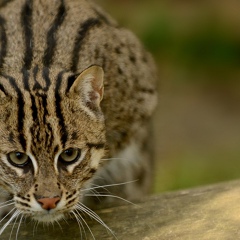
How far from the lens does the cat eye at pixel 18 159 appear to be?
16.2ft

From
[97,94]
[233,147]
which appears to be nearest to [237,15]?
[233,147]

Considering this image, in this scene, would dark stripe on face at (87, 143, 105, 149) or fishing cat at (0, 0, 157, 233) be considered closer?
fishing cat at (0, 0, 157, 233)

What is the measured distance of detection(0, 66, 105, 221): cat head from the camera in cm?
488

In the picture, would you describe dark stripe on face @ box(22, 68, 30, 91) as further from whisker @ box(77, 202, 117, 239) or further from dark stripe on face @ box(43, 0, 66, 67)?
whisker @ box(77, 202, 117, 239)

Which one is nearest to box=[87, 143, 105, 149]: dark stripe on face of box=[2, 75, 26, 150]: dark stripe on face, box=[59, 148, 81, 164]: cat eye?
box=[59, 148, 81, 164]: cat eye

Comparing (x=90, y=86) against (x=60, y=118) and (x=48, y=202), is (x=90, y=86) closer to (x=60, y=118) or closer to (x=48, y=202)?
(x=60, y=118)

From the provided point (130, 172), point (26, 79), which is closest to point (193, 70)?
point (130, 172)

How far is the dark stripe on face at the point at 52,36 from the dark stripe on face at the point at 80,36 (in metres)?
0.17

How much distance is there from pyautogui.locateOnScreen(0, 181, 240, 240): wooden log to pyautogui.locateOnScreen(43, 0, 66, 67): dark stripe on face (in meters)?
1.19

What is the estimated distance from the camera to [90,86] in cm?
518

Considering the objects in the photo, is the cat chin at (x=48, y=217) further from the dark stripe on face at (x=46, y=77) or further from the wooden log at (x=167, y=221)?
the dark stripe on face at (x=46, y=77)

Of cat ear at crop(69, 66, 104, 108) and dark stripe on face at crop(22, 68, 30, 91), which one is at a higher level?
dark stripe on face at crop(22, 68, 30, 91)

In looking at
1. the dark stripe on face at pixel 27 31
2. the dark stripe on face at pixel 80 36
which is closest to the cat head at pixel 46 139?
the dark stripe on face at pixel 27 31

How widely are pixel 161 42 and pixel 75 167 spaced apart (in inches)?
286
